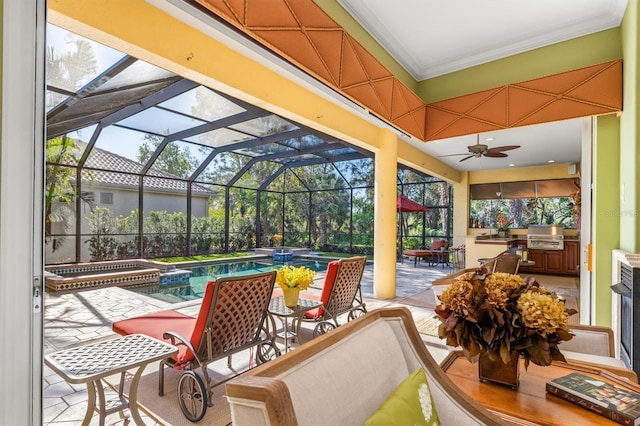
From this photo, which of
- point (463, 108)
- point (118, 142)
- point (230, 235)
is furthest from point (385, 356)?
point (230, 235)

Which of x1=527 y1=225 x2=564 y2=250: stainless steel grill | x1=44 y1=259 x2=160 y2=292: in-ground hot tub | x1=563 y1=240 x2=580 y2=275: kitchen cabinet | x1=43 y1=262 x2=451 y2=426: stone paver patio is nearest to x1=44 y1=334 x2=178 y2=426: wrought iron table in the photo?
x1=43 y1=262 x2=451 y2=426: stone paver patio

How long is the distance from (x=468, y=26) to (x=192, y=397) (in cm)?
470

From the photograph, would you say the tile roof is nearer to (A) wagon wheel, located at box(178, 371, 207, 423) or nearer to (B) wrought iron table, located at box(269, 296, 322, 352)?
(B) wrought iron table, located at box(269, 296, 322, 352)

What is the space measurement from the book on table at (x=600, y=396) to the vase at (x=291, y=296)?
2.20m

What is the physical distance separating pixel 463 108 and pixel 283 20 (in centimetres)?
324

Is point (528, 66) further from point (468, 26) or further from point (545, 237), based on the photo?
point (545, 237)

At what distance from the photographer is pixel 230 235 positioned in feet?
40.7

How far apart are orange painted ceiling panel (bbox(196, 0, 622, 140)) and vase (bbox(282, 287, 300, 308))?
6.65ft

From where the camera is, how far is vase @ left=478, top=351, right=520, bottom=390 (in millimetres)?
1355

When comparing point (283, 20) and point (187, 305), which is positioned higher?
point (283, 20)

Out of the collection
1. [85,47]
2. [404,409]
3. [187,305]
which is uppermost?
[85,47]

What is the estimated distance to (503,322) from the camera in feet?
4.17

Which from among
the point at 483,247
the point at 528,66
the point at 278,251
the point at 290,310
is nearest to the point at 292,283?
the point at 290,310

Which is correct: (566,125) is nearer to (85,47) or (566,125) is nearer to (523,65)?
(523,65)
